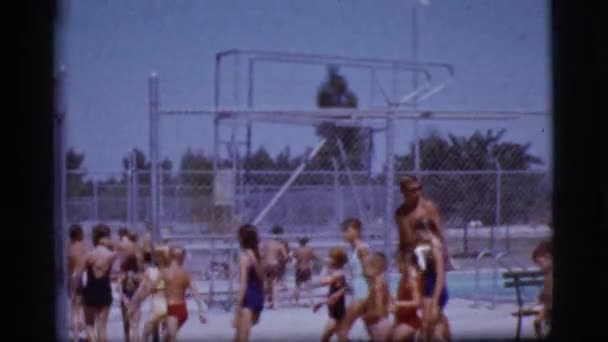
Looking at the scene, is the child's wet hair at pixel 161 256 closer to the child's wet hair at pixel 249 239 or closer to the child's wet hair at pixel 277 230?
the child's wet hair at pixel 249 239

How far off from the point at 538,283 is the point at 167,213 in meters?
4.46

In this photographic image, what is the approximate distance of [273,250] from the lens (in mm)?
11750

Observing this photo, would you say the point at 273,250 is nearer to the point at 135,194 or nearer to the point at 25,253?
the point at 135,194

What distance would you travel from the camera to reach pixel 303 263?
41.2ft

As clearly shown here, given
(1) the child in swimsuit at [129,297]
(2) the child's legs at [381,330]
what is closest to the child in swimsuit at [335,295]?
(2) the child's legs at [381,330]

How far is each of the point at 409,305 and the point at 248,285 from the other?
120 centimetres

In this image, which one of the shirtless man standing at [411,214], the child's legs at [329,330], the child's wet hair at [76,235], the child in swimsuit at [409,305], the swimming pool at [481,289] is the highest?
the shirtless man standing at [411,214]

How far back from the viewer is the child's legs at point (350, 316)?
312 inches

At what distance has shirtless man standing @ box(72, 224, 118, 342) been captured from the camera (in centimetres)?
862

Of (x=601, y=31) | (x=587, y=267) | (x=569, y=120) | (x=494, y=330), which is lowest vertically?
(x=494, y=330)

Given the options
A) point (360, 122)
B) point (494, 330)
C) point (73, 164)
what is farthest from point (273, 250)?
point (73, 164)

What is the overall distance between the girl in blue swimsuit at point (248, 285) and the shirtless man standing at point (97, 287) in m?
1.35

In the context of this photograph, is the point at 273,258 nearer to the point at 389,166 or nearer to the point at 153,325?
the point at 389,166

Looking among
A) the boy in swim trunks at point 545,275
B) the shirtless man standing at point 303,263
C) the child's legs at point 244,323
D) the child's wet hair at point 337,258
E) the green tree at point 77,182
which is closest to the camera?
the child's legs at point 244,323
